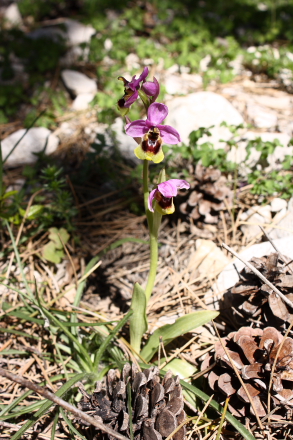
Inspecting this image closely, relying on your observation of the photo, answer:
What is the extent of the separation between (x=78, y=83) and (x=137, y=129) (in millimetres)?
2515

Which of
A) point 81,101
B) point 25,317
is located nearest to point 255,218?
point 25,317

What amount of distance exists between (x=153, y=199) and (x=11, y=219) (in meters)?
1.08

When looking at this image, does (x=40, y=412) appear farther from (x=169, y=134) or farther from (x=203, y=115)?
(x=203, y=115)

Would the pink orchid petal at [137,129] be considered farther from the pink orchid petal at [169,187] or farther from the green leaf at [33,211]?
the green leaf at [33,211]

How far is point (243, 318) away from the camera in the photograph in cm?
193

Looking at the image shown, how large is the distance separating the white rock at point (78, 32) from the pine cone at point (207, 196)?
2.78m

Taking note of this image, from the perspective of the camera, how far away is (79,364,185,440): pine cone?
1.57m

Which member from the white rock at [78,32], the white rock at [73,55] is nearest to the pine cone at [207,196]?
the white rock at [73,55]

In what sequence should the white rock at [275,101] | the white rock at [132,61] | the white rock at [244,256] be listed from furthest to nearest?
the white rock at [132,61] → the white rock at [275,101] → the white rock at [244,256]

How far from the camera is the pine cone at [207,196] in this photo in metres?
2.51

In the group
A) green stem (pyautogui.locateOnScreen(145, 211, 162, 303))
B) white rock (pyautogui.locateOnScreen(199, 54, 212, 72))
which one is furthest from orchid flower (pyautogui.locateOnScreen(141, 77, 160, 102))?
white rock (pyautogui.locateOnScreen(199, 54, 212, 72))

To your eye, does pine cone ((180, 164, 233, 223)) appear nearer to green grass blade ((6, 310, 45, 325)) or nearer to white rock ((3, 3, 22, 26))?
green grass blade ((6, 310, 45, 325))

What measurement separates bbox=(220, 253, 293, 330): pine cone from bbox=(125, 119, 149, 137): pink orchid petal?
0.86 metres

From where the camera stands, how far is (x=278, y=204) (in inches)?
99.9
